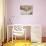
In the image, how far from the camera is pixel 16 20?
184 centimetres

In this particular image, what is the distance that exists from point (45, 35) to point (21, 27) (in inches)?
14.2

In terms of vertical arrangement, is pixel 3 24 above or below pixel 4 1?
below

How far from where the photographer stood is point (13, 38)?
1822mm

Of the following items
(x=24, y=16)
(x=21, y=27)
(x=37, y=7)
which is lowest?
(x=21, y=27)

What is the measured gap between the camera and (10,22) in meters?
1.83

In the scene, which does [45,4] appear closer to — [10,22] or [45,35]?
[45,35]

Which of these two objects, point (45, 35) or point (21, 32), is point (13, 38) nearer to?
point (21, 32)

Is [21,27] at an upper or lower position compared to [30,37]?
upper

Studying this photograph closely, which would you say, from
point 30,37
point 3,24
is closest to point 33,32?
point 30,37

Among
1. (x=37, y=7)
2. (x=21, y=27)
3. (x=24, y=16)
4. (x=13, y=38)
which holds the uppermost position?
(x=37, y=7)

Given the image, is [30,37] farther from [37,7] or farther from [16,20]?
[37,7]

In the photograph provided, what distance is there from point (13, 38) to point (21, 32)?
142mm

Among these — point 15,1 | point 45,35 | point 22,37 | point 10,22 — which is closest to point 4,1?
point 15,1

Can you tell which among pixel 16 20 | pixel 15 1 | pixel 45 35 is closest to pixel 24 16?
pixel 16 20
